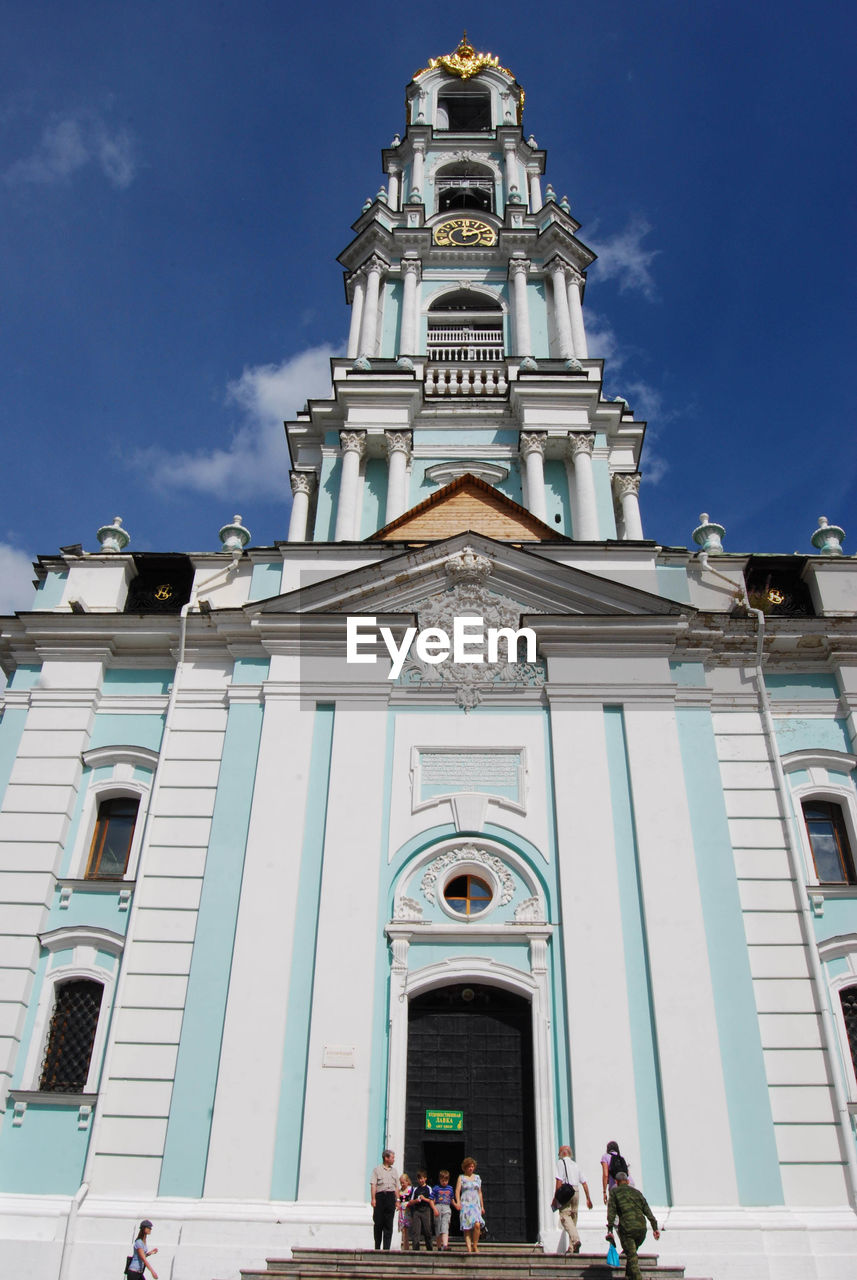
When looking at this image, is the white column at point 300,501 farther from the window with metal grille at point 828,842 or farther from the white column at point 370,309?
the window with metal grille at point 828,842

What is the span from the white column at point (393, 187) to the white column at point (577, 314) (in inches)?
232

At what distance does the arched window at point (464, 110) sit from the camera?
31.9m

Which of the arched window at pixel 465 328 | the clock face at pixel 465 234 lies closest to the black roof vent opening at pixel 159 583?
the arched window at pixel 465 328

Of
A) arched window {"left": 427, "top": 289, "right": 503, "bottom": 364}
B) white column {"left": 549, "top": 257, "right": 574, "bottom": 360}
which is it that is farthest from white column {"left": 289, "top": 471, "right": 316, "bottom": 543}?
white column {"left": 549, "top": 257, "right": 574, "bottom": 360}

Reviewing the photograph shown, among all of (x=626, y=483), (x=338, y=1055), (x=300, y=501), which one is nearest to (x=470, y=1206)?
(x=338, y=1055)

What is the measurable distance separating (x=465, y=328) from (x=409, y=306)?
1.47 metres

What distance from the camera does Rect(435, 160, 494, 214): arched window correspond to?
94.1ft

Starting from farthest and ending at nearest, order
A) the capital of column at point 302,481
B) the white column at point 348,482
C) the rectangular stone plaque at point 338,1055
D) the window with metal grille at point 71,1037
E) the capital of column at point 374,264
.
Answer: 1. the capital of column at point 374,264
2. the capital of column at point 302,481
3. the white column at point 348,482
4. the window with metal grille at point 71,1037
5. the rectangular stone plaque at point 338,1055

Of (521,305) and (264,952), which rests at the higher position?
(521,305)

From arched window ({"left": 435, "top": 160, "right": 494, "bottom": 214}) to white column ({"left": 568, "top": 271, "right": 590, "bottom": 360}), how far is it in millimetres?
4415

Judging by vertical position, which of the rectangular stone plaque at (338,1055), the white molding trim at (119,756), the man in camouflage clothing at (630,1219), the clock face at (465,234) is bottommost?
the man in camouflage clothing at (630,1219)

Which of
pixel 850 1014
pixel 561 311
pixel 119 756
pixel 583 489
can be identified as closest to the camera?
pixel 850 1014

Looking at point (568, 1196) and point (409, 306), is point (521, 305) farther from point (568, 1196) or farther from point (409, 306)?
point (568, 1196)

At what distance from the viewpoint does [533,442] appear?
835 inches
